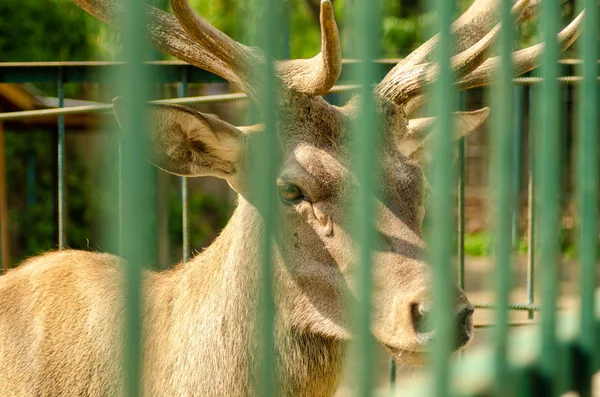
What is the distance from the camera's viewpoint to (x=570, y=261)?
13828 mm

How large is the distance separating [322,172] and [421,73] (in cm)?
75

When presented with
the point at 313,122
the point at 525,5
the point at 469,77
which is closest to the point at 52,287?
the point at 313,122

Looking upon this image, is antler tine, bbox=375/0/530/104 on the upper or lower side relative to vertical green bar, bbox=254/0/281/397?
upper

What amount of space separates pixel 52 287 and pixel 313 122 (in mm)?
1501

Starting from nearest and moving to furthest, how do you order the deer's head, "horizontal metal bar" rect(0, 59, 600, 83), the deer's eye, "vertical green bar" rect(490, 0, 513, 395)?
"vertical green bar" rect(490, 0, 513, 395), the deer's head, the deer's eye, "horizontal metal bar" rect(0, 59, 600, 83)

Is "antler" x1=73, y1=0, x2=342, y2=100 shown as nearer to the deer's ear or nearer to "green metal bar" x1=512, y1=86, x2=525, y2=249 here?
the deer's ear

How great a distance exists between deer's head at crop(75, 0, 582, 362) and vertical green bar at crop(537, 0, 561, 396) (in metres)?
1.07

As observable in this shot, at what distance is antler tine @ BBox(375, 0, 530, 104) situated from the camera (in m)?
3.51

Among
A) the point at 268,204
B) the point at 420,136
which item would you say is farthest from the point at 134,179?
the point at 420,136

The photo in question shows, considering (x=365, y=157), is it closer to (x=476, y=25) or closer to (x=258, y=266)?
(x=258, y=266)

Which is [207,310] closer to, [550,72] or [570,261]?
[550,72]

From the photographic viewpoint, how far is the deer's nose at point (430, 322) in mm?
2732

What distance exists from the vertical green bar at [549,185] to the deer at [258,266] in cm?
105

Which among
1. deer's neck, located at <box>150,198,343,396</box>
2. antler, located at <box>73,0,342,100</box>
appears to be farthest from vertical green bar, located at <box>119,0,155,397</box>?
deer's neck, located at <box>150,198,343,396</box>
